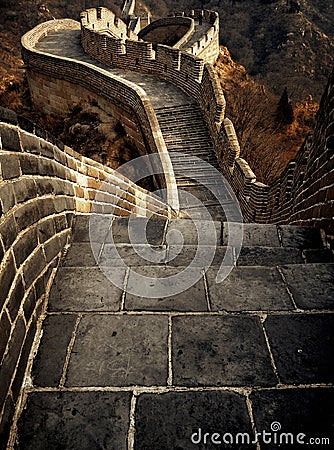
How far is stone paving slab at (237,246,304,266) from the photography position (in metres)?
2.58

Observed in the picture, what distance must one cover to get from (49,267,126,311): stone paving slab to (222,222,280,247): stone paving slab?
1098 mm

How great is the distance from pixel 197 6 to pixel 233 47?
16.7m

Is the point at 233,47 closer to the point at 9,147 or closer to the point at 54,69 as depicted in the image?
the point at 54,69

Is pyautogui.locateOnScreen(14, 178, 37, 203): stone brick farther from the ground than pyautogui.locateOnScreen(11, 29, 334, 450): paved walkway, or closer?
farther from the ground

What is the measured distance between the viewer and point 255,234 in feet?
10.2

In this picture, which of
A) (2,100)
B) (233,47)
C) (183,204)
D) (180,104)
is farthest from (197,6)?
(183,204)

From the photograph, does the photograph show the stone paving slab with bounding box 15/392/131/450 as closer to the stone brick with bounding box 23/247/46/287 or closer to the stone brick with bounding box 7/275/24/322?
the stone brick with bounding box 7/275/24/322

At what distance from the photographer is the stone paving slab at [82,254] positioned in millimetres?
2389

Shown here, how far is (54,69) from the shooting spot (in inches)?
559

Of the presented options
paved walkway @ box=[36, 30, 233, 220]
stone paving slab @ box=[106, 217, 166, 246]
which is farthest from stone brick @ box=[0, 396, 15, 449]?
paved walkway @ box=[36, 30, 233, 220]

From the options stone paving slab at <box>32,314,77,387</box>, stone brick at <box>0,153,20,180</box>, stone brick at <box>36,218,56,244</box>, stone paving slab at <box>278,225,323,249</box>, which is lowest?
stone paving slab at <box>278,225,323,249</box>

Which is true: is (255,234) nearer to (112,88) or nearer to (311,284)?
(311,284)

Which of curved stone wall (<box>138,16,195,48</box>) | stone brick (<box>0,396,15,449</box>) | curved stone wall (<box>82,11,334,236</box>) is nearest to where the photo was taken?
stone brick (<box>0,396,15,449</box>)

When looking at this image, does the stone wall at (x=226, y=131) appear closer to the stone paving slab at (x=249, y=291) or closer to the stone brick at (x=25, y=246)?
the stone paving slab at (x=249, y=291)
